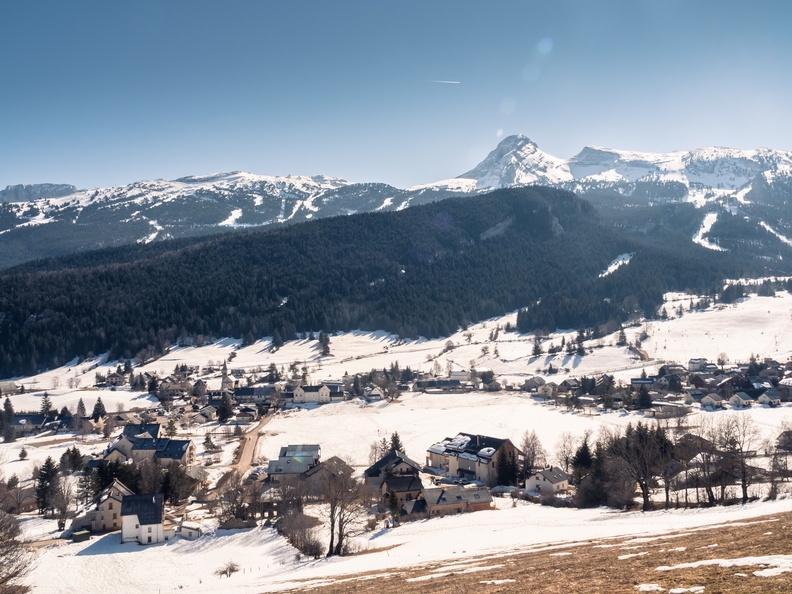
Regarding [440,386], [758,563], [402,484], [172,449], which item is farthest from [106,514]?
[440,386]

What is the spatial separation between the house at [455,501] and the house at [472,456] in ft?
28.7

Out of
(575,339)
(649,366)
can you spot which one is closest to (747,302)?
(575,339)

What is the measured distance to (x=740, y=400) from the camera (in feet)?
254

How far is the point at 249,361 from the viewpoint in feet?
424

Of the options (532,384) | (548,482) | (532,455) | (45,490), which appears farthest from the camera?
(532,384)

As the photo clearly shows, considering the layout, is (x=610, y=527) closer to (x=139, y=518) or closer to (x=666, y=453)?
(x=666, y=453)

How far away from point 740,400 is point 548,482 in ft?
147

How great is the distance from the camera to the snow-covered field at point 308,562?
25.7 metres

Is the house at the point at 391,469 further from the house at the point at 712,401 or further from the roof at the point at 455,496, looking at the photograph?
the house at the point at 712,401

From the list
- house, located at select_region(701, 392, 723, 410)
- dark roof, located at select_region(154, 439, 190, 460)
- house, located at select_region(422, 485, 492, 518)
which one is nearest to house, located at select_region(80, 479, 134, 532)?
dark roof, located at select_region(154, 439, 190, 460)

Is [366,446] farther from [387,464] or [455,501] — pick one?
[455,501]

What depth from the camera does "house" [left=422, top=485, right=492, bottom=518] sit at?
41844 millimetres

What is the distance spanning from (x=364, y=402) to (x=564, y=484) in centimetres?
4502

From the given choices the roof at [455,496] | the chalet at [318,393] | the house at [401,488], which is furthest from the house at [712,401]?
the chalet at [318,393]
